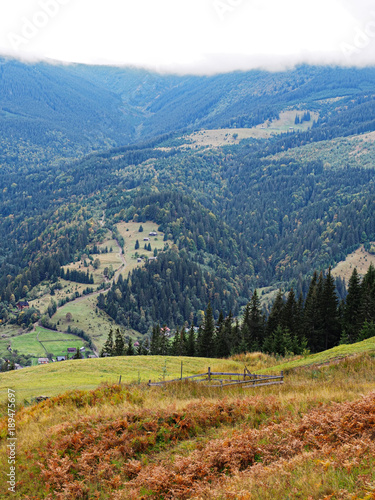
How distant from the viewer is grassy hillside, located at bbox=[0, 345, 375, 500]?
10609 millimetres

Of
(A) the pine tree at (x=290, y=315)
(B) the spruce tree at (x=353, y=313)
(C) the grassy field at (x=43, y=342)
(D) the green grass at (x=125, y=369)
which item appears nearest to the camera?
(D) the green grass at (x=125, y=369)

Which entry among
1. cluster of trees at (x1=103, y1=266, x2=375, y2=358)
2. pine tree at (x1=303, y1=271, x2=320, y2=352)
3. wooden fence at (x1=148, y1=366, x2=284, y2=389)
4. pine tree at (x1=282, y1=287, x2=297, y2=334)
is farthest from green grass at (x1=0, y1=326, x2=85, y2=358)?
wooden fence at (x1=148, y1=366, x2=284, y2=389)

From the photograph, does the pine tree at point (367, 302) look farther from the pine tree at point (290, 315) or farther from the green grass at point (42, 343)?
the green grass at point (42, 343)

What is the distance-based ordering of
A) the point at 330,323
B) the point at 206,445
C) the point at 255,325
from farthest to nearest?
the point at 255,325, the point at 330,323, the point at 206,445

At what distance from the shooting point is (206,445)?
14.1 meters

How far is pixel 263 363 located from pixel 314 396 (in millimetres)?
21152

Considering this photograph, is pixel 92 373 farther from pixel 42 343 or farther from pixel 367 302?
pixel 42 343

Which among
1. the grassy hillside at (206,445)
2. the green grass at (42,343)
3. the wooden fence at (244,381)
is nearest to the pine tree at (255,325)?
the wooden fence at (244,381)

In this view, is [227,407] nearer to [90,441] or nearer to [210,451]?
[210,451]

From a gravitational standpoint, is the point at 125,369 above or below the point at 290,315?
above

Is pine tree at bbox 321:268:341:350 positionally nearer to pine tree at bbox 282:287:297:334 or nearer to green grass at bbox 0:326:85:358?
pine tree at bbox 282:287:297:334

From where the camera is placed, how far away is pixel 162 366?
3675 centimetres

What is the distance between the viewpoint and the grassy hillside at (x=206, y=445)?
1061 cm

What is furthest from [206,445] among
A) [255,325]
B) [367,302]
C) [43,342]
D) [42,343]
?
[43,342]
